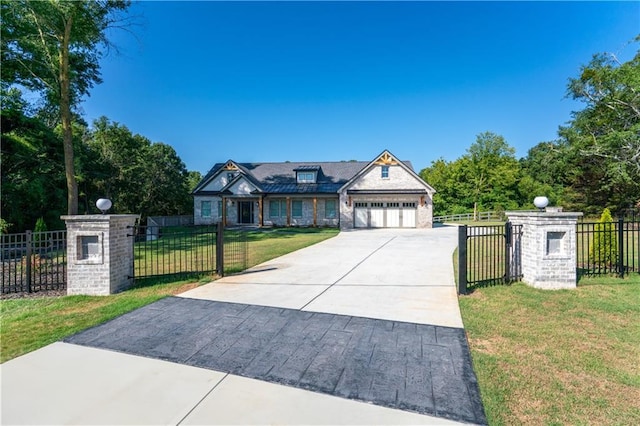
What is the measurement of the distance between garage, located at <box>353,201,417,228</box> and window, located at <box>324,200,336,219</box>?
2.09 m

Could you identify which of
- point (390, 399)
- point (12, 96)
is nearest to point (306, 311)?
point (390, 399)

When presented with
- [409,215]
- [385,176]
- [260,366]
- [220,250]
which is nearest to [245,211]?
[385,176]

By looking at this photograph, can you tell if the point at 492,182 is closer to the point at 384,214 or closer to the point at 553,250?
the point at 384,214

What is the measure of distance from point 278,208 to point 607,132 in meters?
25.9

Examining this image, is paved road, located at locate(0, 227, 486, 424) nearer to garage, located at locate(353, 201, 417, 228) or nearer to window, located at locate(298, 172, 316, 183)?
garage, located at locate(353, 201, 417, 228)

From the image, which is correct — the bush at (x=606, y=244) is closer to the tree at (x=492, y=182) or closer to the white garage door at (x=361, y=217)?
the white garage door at (x=361, y=217)

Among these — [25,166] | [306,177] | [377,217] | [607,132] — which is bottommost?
[377,217]

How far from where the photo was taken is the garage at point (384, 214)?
24828mm

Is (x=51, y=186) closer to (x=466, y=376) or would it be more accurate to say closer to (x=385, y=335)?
(x=385, y=335)

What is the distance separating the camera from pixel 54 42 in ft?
40.3

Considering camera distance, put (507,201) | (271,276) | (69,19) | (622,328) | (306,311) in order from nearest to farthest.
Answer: (622,328), (306,311), (271,276), (69,19), (507,201)

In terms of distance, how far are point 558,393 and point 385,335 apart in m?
1.86

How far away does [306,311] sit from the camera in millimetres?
5203

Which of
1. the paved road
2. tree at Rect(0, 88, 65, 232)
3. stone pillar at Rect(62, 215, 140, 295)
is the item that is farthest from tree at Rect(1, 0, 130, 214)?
the paved road
